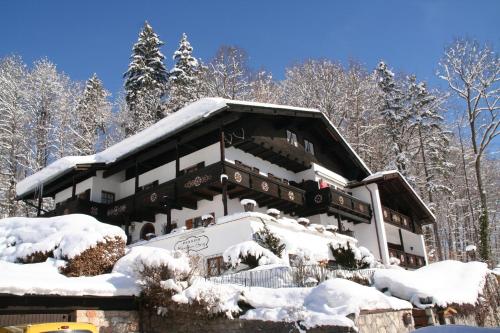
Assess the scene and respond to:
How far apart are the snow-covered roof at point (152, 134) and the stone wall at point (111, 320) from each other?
1051cm

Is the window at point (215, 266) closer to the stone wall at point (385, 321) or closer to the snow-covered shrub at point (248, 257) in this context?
the snow-covered shrub at point (248, 257)

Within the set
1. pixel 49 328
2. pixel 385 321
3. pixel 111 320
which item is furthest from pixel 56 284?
pixel 385 321

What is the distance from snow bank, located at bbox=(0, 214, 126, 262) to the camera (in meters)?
12.2

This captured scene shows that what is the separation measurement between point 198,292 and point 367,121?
31615mm

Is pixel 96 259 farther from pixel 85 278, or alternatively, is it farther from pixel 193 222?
pixel 193 222

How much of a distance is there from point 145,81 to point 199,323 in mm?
34065

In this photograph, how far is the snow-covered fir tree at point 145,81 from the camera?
3931cm

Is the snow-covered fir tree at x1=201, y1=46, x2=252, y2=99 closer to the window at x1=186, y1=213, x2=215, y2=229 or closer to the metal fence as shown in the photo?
the window at x1=186, y1=213, x2=215, y2=229

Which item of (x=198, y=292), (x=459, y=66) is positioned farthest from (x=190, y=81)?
(x=198, y=292)

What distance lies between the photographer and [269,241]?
17.2m

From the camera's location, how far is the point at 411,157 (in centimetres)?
3772

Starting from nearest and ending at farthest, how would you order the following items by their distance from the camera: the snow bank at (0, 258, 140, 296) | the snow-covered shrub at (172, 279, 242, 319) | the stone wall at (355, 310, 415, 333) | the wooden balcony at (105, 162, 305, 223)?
1. the snow bank at (0, 258, 140, 296)
2. the stone wall at (355, 310, 415, 333)
3. the snow-covered shrub at (172, 279, 242, 319)
4. the wooden balcony at (105, 162, 305, 223)

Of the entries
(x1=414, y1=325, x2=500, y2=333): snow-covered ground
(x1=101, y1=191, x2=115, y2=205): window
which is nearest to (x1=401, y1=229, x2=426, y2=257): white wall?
(x1=101, y1=191, x2=115, y2=205): window

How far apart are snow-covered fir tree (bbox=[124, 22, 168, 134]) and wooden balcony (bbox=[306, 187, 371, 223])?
19.8 meters
